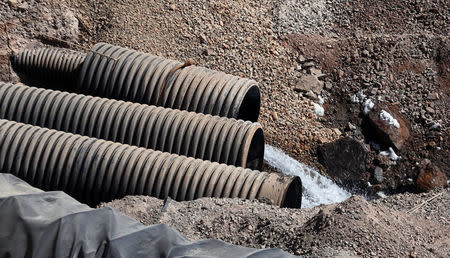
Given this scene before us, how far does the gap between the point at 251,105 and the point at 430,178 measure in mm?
2964

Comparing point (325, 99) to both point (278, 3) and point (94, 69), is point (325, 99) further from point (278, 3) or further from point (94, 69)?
point (94, 69)

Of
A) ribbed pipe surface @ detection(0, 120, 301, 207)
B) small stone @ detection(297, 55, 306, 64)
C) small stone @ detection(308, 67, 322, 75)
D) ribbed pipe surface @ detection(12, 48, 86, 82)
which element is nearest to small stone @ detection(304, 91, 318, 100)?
small stone @ detection(308, 67, 322, 75)

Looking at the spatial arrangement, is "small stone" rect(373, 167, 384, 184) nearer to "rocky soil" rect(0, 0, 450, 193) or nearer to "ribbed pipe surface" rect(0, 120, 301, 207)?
"rocky soil" rect(0, 0, 450, 193)

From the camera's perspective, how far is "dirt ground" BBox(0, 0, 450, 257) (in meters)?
10.5

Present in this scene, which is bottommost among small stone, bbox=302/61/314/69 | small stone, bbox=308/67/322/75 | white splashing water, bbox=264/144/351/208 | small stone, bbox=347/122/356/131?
white splashing water, bbox=264/144/351/208

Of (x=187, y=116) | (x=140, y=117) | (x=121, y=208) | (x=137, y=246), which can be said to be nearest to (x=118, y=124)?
(x=140, y=117)

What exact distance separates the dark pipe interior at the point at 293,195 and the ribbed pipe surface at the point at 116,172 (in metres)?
0.01

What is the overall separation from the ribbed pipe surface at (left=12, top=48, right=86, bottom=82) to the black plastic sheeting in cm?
505

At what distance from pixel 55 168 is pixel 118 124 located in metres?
1.08

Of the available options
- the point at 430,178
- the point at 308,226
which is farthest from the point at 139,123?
the point at 430,178

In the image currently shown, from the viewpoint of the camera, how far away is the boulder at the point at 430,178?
32.6 ft

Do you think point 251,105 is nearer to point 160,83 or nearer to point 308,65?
point 160,83

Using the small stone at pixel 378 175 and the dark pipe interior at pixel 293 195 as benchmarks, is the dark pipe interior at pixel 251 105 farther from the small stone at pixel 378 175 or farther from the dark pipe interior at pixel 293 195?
the small stone at pixel 378 175

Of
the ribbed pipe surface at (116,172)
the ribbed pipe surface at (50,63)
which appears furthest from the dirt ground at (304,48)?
the ribbed pipe surface at (116,172)
